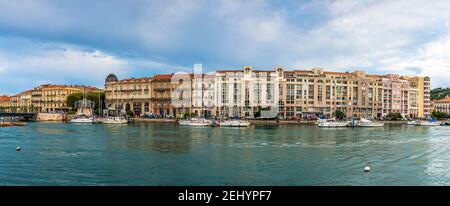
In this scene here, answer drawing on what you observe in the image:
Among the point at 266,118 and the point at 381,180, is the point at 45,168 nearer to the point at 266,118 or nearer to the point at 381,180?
the point at 381,180

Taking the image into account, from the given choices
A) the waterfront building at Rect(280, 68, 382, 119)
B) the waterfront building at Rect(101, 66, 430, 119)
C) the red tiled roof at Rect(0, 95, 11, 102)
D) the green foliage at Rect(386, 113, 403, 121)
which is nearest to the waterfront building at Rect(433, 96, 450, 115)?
the waterfront building at Rect(101, 66, 430, 119)

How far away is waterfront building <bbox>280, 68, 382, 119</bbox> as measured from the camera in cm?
6700

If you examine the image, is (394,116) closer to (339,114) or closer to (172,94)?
(339,114)

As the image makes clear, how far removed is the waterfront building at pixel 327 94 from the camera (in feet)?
220

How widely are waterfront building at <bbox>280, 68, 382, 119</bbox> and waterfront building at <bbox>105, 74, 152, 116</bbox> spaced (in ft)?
84.2

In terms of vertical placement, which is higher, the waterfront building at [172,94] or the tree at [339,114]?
the waterfront building at [172,94]

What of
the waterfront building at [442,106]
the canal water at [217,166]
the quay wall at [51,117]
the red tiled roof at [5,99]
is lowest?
the canal water at [217,166]

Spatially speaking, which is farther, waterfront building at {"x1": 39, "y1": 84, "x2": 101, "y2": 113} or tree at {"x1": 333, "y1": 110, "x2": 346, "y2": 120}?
waterfront building at {"x1": 39, "y1": 84, "x2": 101, "y2": 113}

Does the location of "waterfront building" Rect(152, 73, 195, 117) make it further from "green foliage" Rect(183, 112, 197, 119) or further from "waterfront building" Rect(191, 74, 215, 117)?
"green foliage" Rect(183, 112, 197, 119)

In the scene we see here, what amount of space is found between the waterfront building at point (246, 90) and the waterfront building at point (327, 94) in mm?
1910

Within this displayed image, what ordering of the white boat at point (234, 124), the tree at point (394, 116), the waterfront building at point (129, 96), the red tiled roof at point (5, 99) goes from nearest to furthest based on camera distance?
the white boat at point (234, 124), the tree at point (394, 116), the waterfront building at point (129, 96), the red tiled roof at point (5, 99)

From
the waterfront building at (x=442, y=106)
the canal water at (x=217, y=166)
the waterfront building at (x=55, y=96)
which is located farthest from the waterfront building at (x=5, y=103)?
the waterfront building at (x=442, y=106)

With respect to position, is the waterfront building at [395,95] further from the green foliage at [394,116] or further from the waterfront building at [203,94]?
the waterfront building at [203,94]
